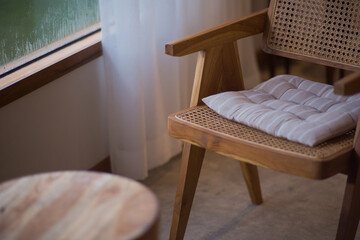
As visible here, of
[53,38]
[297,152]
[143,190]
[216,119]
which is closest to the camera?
[143,190]

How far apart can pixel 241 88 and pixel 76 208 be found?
0.81 metres

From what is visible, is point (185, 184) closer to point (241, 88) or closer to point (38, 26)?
point (241, 88)

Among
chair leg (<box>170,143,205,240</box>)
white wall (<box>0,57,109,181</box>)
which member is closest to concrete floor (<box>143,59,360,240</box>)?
chair leg (<box>170,143,205,240</box>)

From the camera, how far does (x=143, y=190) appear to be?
1.01 m

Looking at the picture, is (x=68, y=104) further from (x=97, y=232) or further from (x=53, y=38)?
(x=97, y=232)

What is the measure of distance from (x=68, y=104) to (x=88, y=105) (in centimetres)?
10

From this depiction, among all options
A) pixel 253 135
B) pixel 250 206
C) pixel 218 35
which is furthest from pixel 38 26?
pixel 250 206

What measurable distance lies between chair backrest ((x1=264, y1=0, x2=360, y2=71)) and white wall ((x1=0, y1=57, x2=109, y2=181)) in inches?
24.6

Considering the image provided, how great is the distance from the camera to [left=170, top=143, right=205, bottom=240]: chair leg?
1.47 m

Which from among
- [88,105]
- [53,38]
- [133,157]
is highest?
[53,38]

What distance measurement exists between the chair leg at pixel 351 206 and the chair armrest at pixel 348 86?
201 millimetres

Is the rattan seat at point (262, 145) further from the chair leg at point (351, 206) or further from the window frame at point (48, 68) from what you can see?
the window frame at point (48, 68)

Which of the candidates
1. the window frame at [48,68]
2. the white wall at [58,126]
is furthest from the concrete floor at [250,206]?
the window frame at [48,68]

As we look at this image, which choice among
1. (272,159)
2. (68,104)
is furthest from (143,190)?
(68,104)
